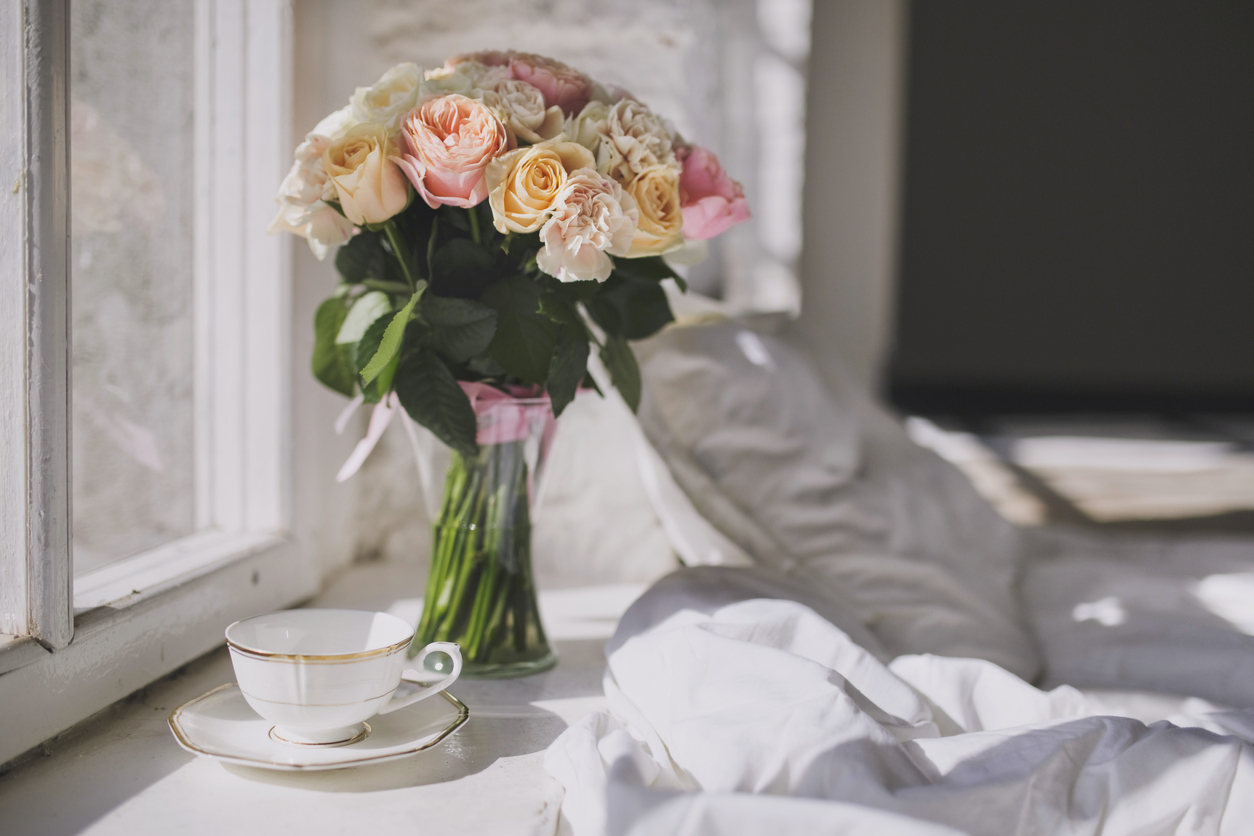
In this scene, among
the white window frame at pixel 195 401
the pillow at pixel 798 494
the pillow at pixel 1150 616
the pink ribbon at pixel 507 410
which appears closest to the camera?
the white window frame at pixel 195 401

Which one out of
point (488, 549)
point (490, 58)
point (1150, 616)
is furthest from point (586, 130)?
point (1150, 616)

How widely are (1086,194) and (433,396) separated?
762 cm

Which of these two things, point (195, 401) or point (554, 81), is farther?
point (195, 401)

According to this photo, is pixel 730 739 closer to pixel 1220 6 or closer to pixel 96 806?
pixel 96 806

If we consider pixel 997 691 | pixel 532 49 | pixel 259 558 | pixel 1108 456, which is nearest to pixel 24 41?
pixel 259 558

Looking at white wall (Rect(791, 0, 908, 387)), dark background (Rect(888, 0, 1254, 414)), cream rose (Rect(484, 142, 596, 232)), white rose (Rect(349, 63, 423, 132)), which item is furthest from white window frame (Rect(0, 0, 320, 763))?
dark background (Rect(888, 0, 1254, 414))

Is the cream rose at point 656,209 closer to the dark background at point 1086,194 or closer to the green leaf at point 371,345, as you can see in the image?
the green leaf at point 371,345

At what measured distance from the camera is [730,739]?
1.99 ft

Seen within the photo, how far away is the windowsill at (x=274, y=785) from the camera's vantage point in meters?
0.60

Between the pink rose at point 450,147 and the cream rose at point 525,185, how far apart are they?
13 millimetres

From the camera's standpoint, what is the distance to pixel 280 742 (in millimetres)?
658

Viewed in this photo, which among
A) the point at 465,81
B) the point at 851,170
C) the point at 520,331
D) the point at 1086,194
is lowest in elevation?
the point at 520,331

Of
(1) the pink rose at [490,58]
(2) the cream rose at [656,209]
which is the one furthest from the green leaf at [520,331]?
(1) the pink rose at [490,58]

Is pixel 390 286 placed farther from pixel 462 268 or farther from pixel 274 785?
pixel 274 785
